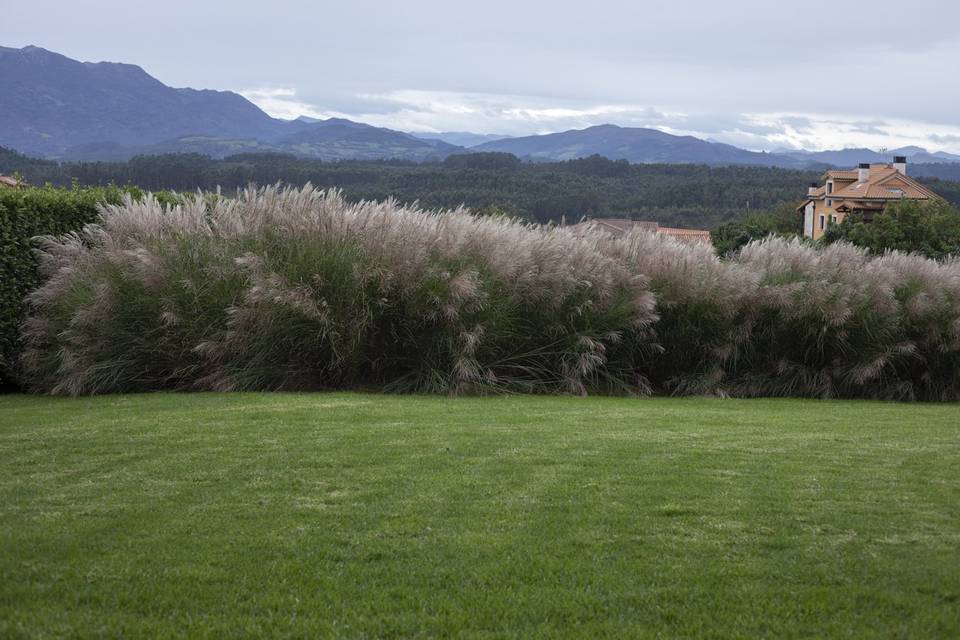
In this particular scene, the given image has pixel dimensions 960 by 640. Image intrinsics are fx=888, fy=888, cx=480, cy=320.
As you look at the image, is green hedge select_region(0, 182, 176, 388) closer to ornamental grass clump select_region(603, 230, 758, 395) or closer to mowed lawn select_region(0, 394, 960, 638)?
mowed lawn select_region(0, 394, 960, 638)

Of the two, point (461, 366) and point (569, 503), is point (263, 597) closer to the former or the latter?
point (569, 503)

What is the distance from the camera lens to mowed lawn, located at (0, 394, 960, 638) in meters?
3.59

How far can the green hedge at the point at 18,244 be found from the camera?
10.3 metres

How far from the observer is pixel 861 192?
65562 millimetres

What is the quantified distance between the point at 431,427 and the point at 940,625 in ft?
13.9

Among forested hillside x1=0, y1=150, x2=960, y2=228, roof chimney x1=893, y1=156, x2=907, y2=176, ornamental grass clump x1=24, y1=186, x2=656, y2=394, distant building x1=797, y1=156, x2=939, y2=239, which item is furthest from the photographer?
forested hillside x1=0, y1=150, x2=960, y2=228

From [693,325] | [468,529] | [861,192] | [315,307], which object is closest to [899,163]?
[861,192]

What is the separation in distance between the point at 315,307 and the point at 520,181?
75957 millimetres

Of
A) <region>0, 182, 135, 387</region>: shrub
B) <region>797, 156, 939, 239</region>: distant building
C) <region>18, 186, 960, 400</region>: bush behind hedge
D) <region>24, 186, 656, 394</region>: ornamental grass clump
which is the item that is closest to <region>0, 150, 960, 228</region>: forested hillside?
<region>797, 156, 939, 239</region>: distant building

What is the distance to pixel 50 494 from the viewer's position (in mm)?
5066

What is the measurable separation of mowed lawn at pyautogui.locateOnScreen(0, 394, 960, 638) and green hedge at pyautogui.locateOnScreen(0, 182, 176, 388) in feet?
11.4

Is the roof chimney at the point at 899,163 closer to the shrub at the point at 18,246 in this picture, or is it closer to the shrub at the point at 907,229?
the shrub at the point at 907,229

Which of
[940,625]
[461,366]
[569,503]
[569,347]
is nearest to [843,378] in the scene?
[569,347]

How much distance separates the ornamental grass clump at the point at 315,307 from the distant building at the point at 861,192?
56847 mm
